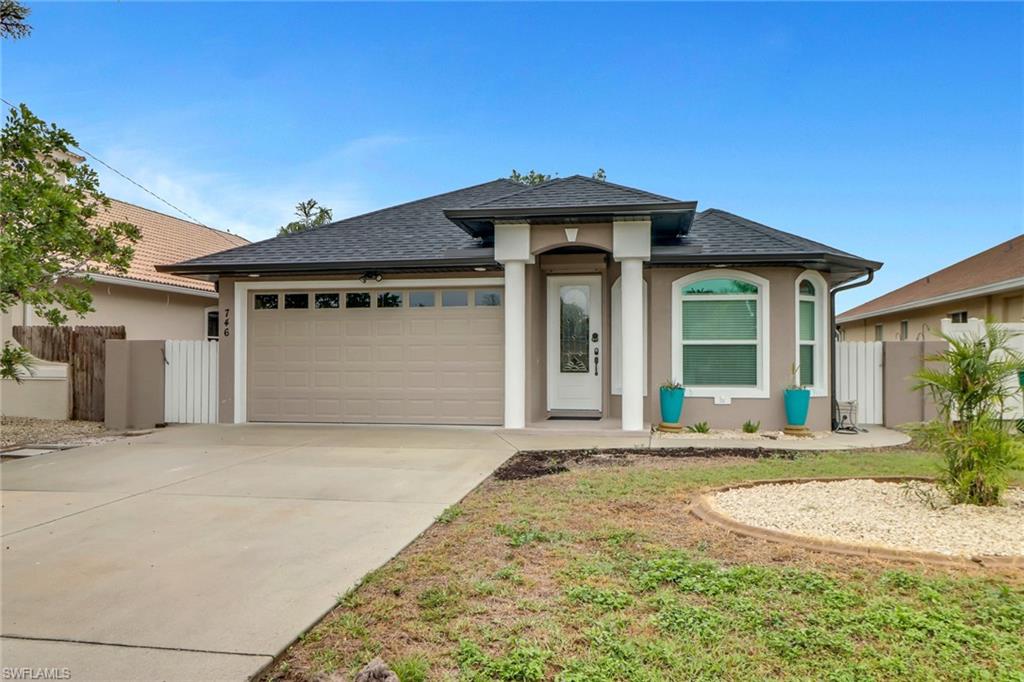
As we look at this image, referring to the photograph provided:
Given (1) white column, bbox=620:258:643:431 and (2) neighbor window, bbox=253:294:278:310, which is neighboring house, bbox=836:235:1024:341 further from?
(2) neighbor window, bbox=253:294:278:310

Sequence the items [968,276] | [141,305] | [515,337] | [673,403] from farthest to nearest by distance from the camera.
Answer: [968,276] < [141,305] < [515,337] < [673,403]

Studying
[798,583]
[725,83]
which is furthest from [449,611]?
[725,83]

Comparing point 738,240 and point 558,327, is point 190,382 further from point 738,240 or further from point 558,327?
point 738,240

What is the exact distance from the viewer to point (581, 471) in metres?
7.12

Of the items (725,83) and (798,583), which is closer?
(798,583)

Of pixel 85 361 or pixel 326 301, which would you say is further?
pixel 85 361

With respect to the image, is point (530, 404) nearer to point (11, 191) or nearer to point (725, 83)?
point (11, 191)

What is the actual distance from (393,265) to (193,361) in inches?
172

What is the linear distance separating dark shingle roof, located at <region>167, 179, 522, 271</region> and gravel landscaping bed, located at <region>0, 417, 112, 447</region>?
3.25m

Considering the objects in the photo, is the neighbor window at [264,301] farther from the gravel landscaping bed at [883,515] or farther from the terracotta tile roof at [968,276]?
the terracotta tile roof at [968,276]

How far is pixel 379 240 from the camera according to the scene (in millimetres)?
12344

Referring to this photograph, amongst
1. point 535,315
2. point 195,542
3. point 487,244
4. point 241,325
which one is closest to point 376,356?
point 241,325

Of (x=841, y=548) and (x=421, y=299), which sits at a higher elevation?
(x=421, y=299)

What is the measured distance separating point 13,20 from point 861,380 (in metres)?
13.0
